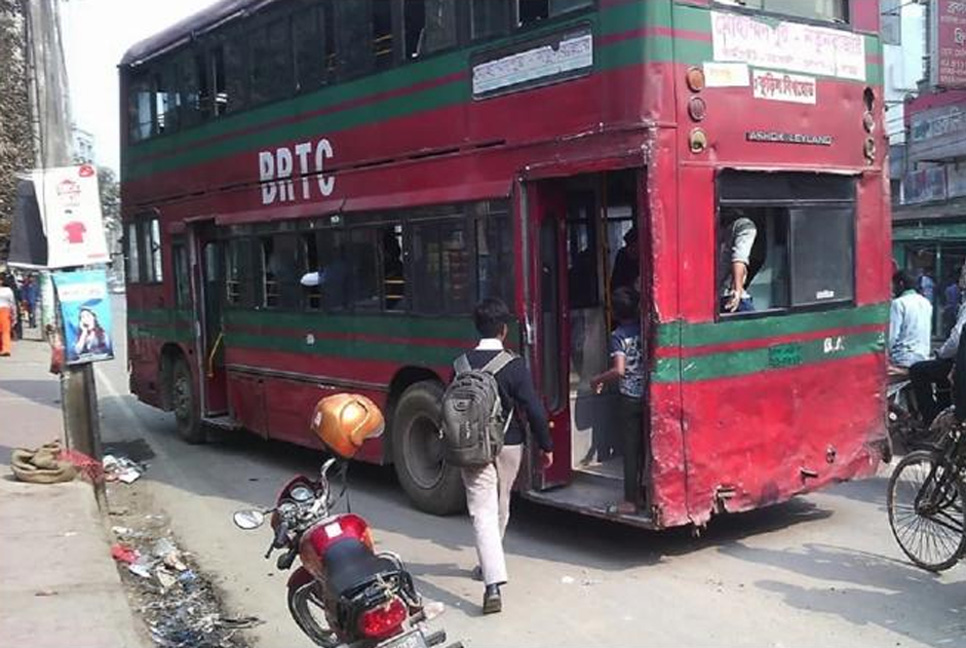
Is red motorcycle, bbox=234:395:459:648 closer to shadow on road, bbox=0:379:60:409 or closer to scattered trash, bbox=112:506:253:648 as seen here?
scattered trash, bbox=112:506:253:648

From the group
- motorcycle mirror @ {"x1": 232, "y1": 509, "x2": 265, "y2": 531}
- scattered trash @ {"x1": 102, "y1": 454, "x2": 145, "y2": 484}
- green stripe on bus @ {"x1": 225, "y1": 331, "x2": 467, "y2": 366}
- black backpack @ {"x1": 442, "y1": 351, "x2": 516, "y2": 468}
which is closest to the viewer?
motorcycle mirror @ {"x1": 232, "y1": 509, "x2": 265, "y2": 531}

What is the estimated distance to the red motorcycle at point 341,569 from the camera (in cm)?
401

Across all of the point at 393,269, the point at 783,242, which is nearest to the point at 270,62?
the point at 393,269

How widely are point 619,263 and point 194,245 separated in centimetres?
597

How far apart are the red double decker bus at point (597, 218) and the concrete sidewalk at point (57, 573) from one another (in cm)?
234

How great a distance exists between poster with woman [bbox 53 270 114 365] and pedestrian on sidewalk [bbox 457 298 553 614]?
4.15m

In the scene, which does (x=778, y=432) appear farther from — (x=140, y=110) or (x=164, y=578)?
(x=140, y=110)

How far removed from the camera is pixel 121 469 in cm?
1040

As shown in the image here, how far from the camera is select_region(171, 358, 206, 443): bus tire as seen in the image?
11938 millimetres

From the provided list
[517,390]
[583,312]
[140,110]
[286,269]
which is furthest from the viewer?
[140,110]

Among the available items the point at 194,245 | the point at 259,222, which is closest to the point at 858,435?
the point at 259,222

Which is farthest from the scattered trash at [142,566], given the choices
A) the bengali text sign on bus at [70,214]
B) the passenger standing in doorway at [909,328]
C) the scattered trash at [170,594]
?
the passenger standing in doorway at [909,328]

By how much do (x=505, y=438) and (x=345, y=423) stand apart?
1.52 meters

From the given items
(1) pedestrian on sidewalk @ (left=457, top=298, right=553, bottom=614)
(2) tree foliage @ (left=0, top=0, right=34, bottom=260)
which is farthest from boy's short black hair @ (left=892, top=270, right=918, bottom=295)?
(2) tree foliage @ (left=0, top=0, right=34, bottom=260)
